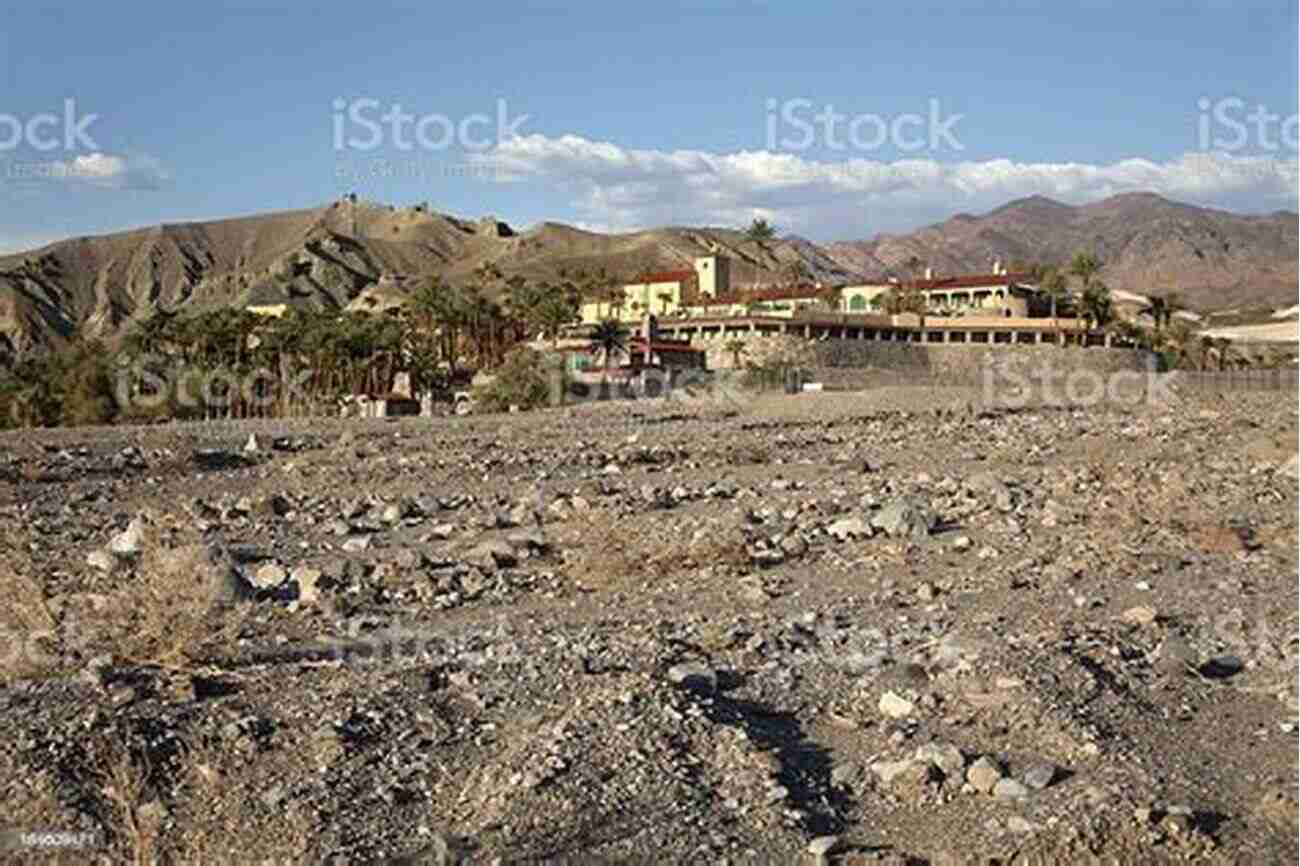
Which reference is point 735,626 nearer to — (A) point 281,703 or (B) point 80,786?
(A) point 281,703

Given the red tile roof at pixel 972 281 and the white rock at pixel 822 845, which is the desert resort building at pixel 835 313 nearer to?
the red tile roof at pixel 972 281

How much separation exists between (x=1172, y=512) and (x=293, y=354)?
51.2 metres

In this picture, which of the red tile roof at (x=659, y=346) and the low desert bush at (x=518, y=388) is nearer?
the low desert bush at (x=518, y=388)

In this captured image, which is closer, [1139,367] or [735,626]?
[735,626]

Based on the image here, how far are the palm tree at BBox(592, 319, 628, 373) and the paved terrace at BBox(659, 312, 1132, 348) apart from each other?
609 cm

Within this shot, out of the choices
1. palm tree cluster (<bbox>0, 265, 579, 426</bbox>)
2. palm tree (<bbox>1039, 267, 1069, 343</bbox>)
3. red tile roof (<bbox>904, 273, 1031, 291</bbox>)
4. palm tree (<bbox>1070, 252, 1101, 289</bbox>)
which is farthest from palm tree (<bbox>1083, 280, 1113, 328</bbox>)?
palm tree cluster (<bbox>0, 265, 579, 426</bbox>)

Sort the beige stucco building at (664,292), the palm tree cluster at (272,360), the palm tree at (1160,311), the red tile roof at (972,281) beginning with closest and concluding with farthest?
the palm tree cluster at (272,360) < the palm tree at (1160,311) < the red tile roof at (972,281) < the beige stucco building at (664,292)

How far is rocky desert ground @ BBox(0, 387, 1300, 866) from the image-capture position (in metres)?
5.48

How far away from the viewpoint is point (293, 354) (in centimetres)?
5981

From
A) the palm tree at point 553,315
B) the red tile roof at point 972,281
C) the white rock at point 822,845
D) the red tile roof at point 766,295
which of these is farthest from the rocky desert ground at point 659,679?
the red tile roof at point 972,281

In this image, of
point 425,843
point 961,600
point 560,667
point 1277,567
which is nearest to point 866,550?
point 961,600

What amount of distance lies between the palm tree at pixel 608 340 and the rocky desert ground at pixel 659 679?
46.9 meters

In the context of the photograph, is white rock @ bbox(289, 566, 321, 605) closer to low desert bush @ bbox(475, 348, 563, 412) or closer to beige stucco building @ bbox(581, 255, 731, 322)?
low desert bush @ bbox(475, 348, 563, 412)

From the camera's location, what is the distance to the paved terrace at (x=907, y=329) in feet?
215
